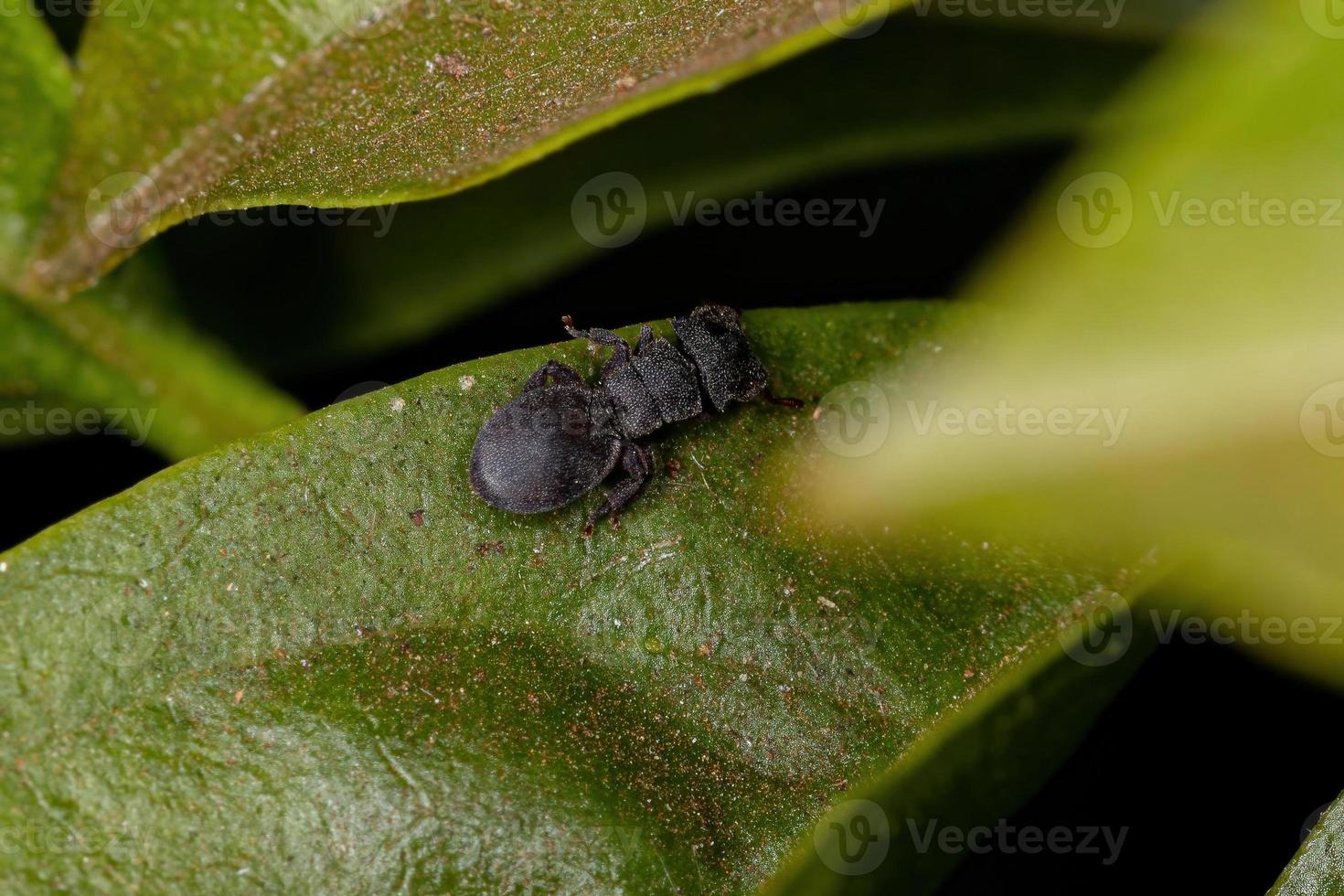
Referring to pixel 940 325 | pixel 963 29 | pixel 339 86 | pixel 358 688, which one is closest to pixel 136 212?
pixel 339 86

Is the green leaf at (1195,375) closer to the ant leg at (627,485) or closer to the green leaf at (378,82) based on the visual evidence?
the ant leg at (627,485)

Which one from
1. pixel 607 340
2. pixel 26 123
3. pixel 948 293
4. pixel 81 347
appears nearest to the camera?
pixel 26 123

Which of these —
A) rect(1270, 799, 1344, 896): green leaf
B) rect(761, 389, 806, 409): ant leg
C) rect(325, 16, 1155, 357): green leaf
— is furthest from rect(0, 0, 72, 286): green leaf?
rect(1270, 799, 1344, 896): green leaf

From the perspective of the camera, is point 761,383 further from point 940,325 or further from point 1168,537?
point 1168,537

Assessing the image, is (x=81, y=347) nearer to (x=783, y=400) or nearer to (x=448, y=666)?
(x=448, y=666)

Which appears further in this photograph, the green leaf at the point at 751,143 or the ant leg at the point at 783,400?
the green leaf at the point at 751,143

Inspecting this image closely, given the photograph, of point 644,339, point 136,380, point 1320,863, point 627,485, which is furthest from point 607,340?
point 1320,863

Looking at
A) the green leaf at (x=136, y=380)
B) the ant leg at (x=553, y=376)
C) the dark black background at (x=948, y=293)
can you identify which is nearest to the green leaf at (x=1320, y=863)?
the dark black background at (x=948, y=293)
